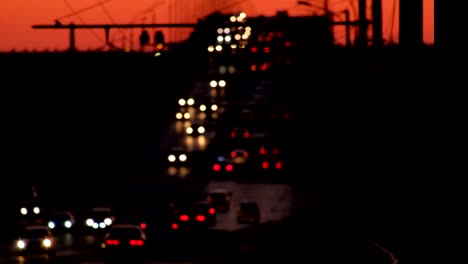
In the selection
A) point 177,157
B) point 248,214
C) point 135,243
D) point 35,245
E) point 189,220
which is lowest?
point 248,214

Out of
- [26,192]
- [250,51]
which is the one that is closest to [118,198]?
[26,192]

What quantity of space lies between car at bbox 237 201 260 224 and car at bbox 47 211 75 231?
10618mm

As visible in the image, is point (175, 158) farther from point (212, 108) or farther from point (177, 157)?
point (212, 108)

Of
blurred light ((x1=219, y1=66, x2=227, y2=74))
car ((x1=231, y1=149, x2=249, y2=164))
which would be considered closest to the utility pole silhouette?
car ((x1=231, y1=149, x2=249, y2=164))

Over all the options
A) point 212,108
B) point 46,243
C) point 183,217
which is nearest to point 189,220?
point 183,217

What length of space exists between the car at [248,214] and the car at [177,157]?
28.4 meters

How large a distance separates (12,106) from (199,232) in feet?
187

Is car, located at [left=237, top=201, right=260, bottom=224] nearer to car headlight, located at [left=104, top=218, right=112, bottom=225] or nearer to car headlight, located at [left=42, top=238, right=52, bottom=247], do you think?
car headlight, located at [left=104, top=218, right=112, bottom=225]

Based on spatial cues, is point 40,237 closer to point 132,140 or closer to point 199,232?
point 199,232

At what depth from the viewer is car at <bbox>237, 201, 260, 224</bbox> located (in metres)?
72.9

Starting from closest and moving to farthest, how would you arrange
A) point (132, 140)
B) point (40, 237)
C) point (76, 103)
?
point (40, 237) < point (132, 140) < point (76, 103)

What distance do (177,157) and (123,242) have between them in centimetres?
5497

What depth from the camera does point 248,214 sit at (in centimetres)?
7388

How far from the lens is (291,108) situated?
134750 mm
